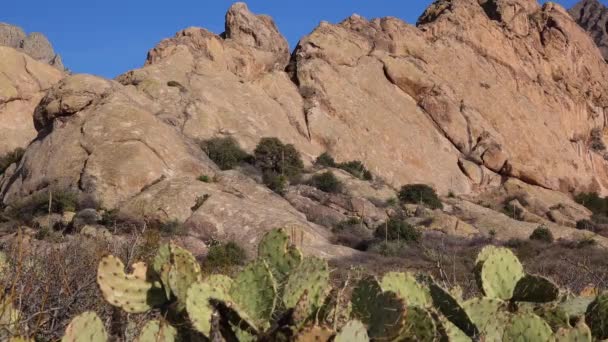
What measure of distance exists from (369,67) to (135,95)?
15.1 m

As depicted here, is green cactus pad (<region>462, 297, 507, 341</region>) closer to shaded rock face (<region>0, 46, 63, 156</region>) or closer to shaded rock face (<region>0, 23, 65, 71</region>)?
shaded rock face (<region>0, 46, 63, 156</region>)

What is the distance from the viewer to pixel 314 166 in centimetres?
3073

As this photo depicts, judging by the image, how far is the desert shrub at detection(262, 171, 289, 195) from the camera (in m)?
25.7

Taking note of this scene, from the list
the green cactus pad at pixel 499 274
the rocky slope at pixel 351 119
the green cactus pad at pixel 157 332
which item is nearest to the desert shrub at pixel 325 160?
the rocky slope at pixel 351 119

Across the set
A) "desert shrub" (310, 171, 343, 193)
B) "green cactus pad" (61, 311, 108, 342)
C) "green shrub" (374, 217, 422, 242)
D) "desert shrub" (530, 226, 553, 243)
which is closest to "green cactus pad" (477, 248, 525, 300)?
"green cactus pad" (61, 311, 108, 342)

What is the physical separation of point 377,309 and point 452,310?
2.11 feet

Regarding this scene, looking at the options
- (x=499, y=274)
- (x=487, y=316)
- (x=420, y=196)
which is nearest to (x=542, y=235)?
(x=420, y=196)

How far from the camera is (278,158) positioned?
28766mm

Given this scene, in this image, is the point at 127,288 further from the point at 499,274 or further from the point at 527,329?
the point at 499,274

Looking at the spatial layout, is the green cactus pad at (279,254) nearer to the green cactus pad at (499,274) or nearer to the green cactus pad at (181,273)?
the green cactus pad at (181,273)

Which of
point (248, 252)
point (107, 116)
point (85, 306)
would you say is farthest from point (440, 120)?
point (85, 306)

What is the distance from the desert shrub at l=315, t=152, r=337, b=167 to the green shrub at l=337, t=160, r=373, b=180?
0.37 meters

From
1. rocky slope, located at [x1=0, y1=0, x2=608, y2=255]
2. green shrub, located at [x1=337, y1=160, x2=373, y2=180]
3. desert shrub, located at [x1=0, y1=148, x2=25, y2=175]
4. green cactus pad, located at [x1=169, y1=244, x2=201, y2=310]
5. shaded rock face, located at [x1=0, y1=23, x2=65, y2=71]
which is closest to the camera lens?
green cactus pad, located at [x1=169, y1=244, x2=201, y2=310]

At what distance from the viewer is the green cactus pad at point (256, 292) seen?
266cm
